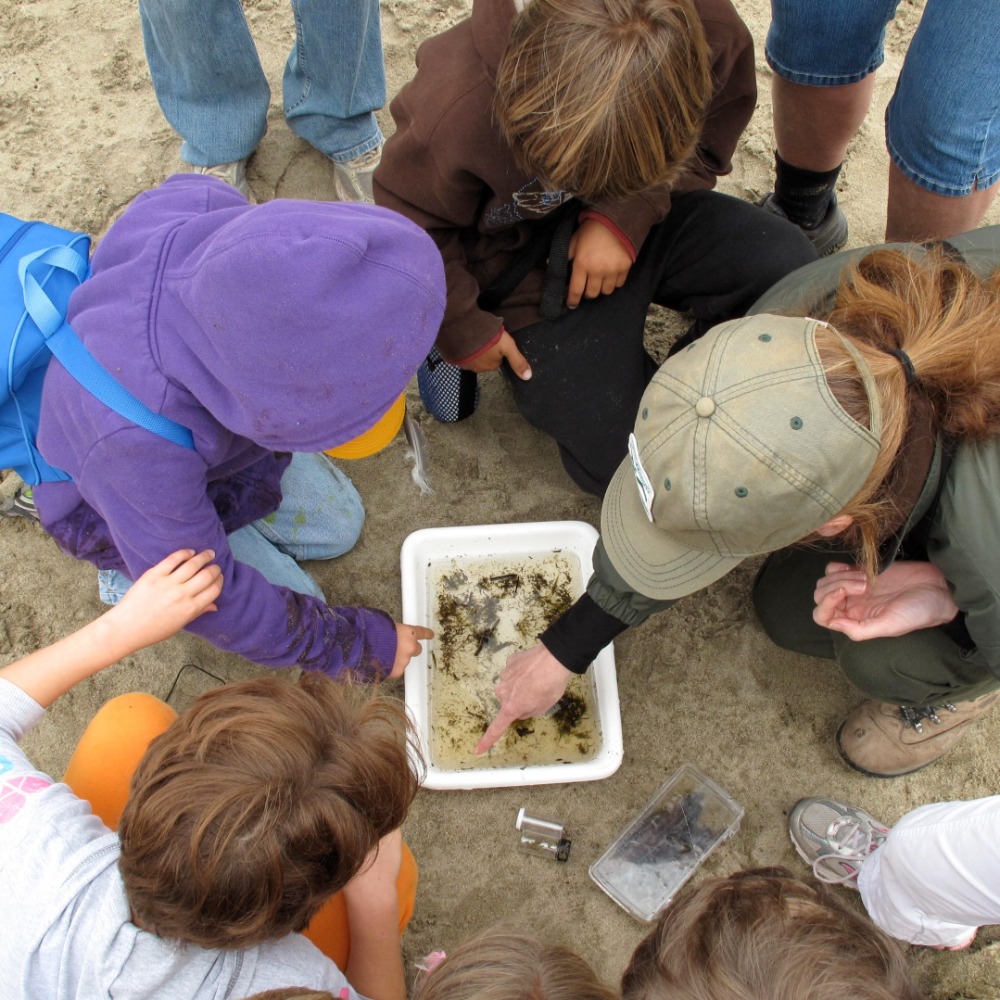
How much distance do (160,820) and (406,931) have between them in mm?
770

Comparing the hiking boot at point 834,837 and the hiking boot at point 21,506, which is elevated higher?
the hiking boot at point 21,506

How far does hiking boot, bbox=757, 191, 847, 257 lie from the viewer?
2014 mm

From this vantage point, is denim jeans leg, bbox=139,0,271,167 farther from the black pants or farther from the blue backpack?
the black pants

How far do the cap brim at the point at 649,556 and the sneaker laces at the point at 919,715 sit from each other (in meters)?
0.64

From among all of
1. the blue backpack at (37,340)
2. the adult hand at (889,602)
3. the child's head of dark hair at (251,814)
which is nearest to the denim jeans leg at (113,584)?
Result: the blue backpack at (37,340)

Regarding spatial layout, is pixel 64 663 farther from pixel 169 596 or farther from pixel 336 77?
pixel 336 77

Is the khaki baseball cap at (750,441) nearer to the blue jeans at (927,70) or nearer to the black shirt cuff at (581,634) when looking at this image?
the black shirt cuff at (581,634)

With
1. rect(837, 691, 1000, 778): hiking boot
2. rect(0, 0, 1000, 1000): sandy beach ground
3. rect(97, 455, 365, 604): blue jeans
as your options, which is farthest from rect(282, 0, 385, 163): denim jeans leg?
rect(837, 691, 1000, 778): hiking boot

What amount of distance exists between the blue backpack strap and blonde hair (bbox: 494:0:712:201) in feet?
2.11

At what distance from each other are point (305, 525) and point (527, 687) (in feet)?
1.97

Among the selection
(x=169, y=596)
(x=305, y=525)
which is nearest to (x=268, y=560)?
(x=305, y=525)

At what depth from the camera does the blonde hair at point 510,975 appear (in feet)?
2.73

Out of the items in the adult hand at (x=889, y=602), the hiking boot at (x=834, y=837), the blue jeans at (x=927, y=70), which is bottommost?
the hiking boot at (x=834, y=837)

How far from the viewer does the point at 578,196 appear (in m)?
1.27
